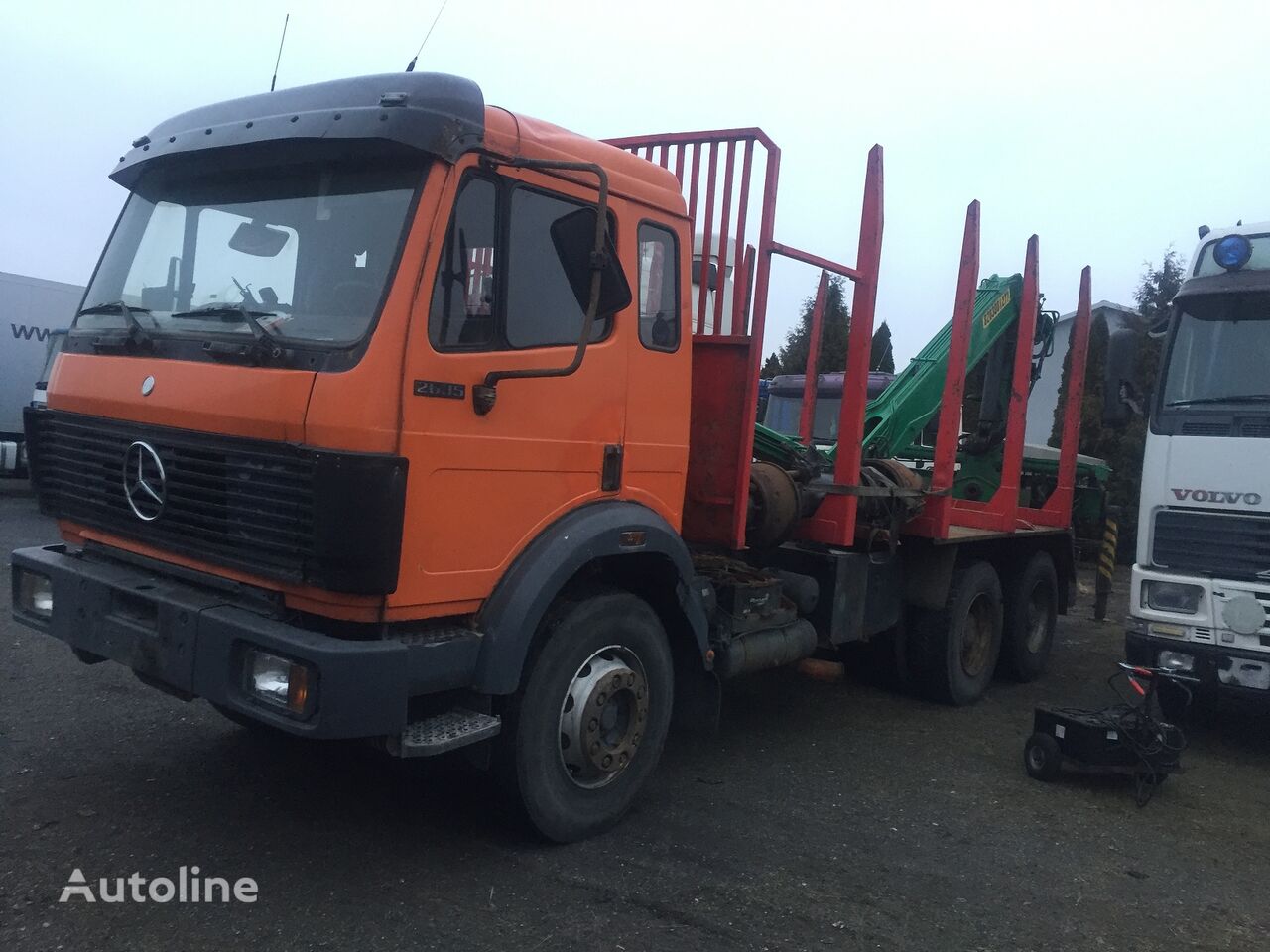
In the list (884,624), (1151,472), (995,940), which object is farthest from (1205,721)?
(995,940)

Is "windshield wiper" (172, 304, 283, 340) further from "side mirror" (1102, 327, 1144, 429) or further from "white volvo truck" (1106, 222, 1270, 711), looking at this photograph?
"white volvo truck" (1106, 222, 1270, 711)

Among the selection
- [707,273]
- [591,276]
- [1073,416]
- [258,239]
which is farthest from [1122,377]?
[258,239]

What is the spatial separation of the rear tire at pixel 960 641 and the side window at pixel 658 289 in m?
3.12

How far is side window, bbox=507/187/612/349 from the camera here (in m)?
3.86

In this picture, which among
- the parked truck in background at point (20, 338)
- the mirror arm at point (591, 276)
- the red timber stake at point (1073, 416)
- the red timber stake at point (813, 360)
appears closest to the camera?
the mirror arm at point (591, 276)

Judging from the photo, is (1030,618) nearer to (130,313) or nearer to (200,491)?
(200,491)

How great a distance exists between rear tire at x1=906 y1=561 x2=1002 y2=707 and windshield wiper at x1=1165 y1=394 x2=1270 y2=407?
62.6 inches

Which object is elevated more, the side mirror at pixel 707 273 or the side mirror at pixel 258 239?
the side mirror at pixel 707 273

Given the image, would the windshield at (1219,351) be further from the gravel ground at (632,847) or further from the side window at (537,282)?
the side window at (537,282)

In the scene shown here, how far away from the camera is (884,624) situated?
647cm

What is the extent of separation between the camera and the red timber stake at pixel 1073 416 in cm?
800

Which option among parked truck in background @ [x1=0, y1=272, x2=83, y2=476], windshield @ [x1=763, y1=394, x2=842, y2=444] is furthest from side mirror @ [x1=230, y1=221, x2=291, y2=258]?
parked truck in background @ [x1=0, y1=272, x2=83, y2=476]

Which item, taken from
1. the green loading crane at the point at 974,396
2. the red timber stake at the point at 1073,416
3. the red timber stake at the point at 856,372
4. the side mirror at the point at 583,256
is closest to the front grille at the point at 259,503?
the side mirror at the point at 583,256

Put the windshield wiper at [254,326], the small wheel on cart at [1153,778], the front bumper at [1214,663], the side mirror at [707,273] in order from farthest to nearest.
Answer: the front bumper at [1214,663] < the small wheel on cart at [1153,778] < the side mirror at [707,273] < the windshield wiper at [254,326]
